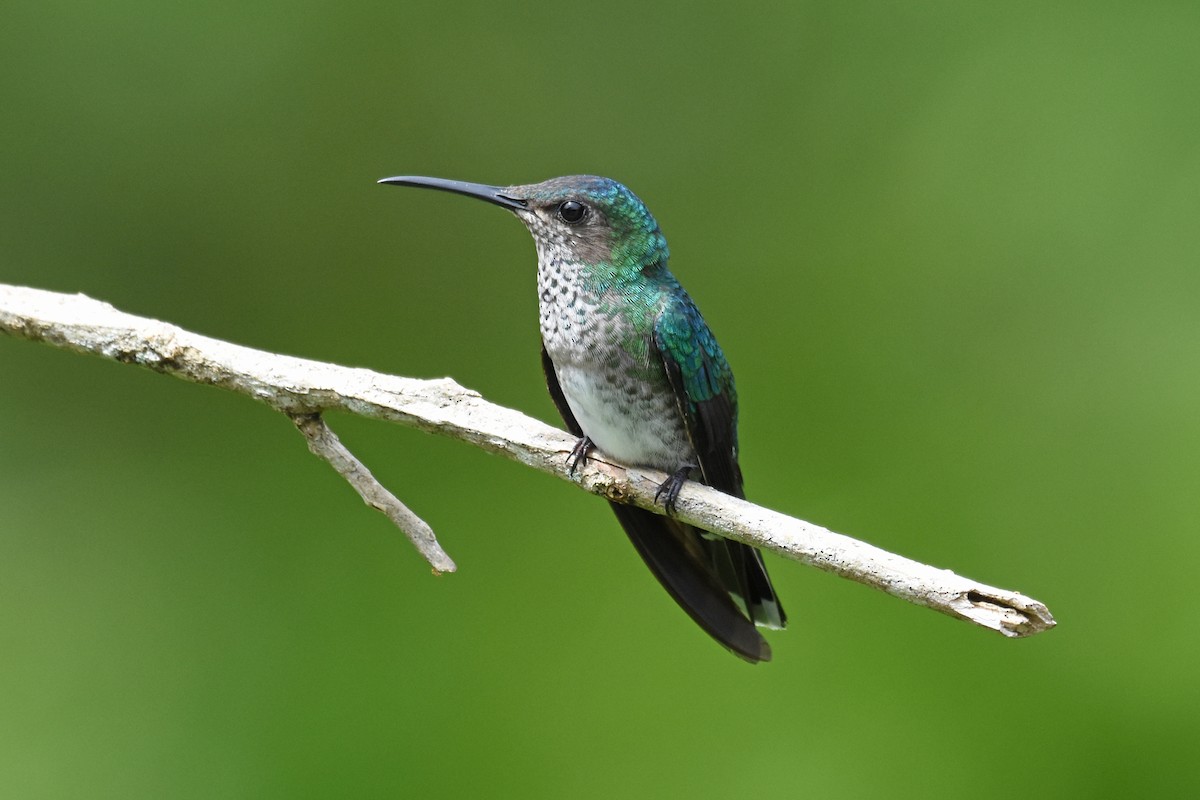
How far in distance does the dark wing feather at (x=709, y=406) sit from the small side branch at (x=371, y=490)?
2.50ft

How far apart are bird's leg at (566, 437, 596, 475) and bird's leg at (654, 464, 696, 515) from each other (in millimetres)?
189

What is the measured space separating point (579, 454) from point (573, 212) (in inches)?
24.3

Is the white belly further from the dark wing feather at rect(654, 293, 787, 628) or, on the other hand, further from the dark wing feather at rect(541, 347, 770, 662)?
the dark wing feather at rect(541, 347, 770, 662)

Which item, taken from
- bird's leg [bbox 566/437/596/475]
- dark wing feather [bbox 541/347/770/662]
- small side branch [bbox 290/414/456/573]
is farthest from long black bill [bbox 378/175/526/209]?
small side branch [bbox 290/414/456/573]

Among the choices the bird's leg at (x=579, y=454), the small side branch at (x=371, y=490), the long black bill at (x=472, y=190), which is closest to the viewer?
the small side branch at (x=371, y=490)

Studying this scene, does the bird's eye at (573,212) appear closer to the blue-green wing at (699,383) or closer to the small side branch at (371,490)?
the blue-green wing at (699,383)

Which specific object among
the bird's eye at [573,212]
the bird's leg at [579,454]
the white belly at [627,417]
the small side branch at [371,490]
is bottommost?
the small side branch at [371,490]

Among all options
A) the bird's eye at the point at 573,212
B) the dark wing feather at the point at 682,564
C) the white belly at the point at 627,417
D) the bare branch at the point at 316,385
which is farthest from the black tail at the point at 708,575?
the bird's eye at the point at 573,212

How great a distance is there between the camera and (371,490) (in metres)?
2.50

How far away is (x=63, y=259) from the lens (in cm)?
501

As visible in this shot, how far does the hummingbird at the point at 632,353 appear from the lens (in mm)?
2916

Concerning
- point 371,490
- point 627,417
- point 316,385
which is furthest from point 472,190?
point 371,490

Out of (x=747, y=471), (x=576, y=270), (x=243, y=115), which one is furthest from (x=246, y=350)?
(x=243, y=115)

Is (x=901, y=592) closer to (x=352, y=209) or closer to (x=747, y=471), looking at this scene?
(x=747, y=471)
